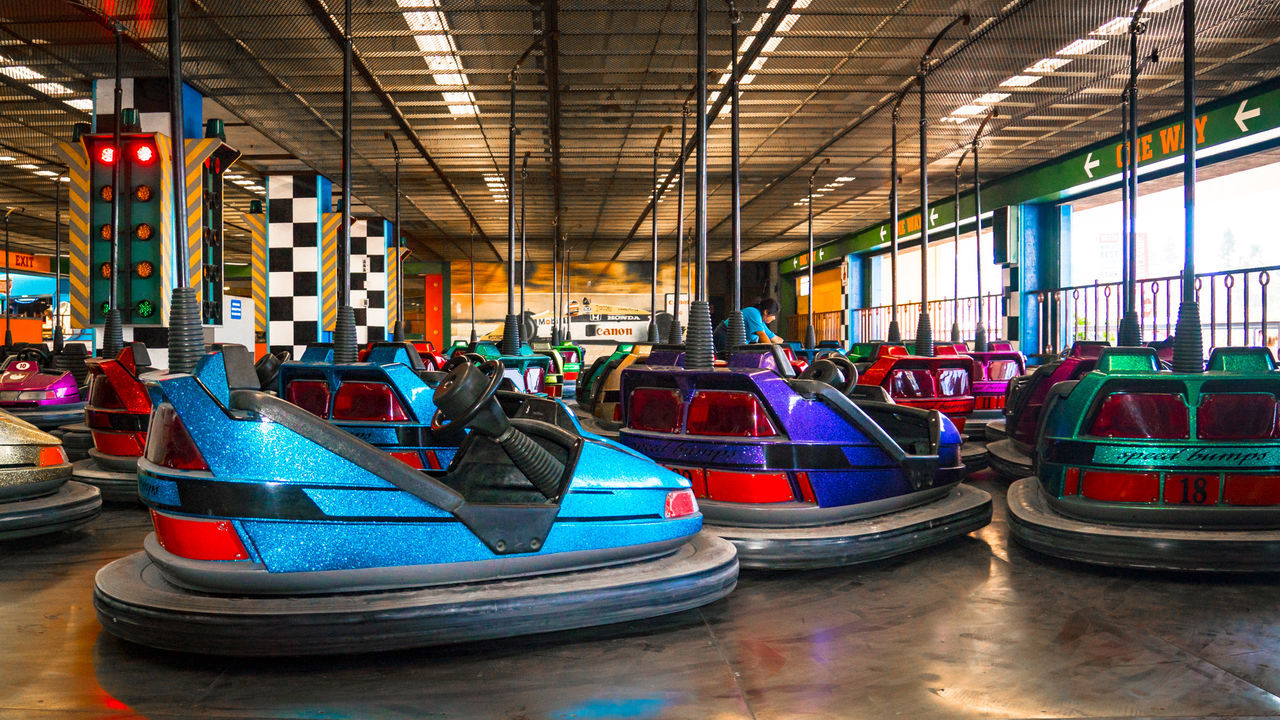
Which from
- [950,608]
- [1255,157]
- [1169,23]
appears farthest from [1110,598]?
[1255,157]

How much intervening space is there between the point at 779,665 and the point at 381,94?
26.1 ft

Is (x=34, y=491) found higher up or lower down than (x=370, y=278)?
lower down

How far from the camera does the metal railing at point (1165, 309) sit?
302 inches

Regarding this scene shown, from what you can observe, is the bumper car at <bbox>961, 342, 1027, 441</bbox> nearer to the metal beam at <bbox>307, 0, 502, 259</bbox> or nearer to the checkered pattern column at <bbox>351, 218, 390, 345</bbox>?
the metal beam at <bbox>307, 0, 502, 259</bbox>

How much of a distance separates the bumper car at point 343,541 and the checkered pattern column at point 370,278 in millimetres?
13024

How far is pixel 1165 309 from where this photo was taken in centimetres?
974

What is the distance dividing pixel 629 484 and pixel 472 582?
46 centimetres

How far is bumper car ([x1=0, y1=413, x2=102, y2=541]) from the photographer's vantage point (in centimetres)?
302

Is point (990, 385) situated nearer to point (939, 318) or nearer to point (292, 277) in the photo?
point (292, 277)

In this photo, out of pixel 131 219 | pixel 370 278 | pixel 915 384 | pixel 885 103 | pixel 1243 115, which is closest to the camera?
pixel 915 384

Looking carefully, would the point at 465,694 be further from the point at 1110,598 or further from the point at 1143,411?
the point at 1143,411

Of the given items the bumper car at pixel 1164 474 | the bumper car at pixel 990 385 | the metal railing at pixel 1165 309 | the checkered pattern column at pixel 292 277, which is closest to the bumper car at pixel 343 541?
the bumper car at pixel 1164 474

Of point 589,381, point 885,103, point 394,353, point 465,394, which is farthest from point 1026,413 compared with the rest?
point 885,103

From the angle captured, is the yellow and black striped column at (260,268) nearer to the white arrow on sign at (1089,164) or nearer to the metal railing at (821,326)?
the white arrow on sign at (1089,164)
